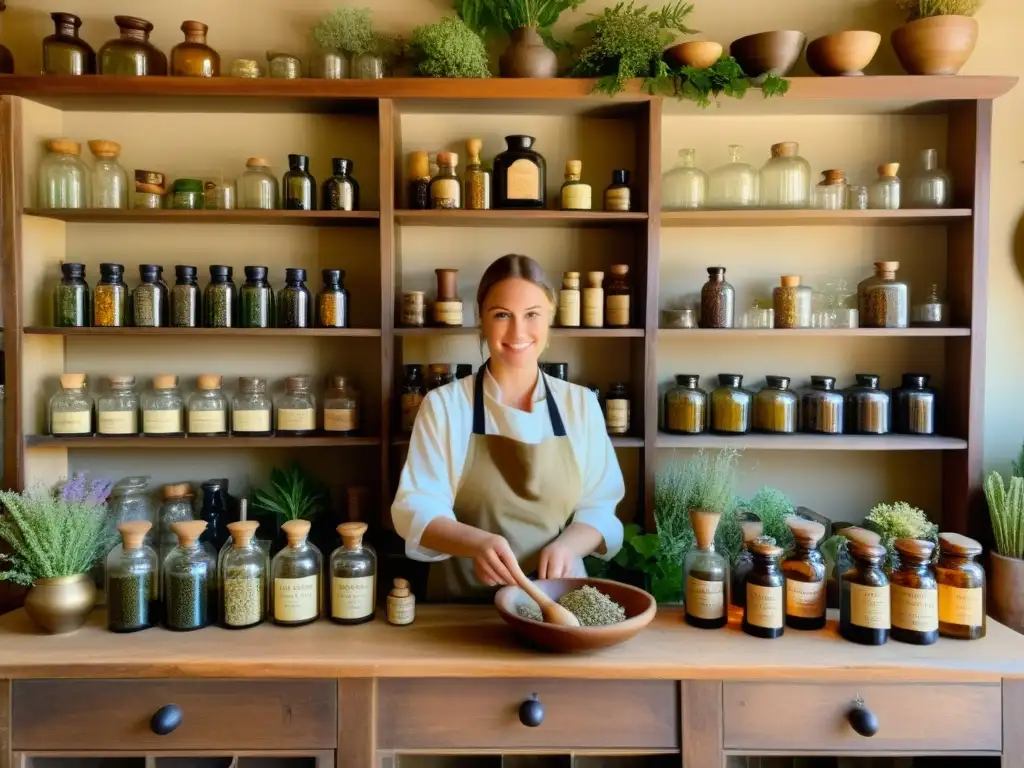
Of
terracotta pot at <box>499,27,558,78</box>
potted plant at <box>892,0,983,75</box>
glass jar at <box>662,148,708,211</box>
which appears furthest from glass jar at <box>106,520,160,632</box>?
potted plant at <box>892,0,983,75</box>

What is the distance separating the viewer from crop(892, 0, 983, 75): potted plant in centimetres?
193

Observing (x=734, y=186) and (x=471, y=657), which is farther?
(x=734, y=186)

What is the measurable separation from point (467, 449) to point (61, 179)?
1.40 m

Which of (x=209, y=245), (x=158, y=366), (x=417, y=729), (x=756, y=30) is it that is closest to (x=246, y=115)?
(x=209, y=245)

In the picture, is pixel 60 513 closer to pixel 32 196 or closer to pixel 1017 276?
pixel 32 196

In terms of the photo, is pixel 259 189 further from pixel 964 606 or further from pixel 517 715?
pixel 964 606

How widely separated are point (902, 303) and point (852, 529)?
0.75 meters

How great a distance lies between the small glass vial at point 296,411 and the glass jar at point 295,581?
47 centimetres

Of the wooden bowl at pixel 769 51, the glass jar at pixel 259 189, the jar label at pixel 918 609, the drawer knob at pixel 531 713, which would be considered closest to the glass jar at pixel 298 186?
the glass jar at pixel 259 189

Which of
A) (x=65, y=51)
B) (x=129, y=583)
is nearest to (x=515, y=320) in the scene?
(x=129, y=583)

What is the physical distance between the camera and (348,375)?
7.26 ft

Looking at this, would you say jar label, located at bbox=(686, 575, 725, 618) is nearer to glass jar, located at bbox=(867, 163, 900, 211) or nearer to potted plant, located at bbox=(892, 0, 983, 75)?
glass jar, located at bbox=(867, 163, 900, 211)

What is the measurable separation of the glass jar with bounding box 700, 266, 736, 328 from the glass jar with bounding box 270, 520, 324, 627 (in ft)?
4.03

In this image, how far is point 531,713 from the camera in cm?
142
